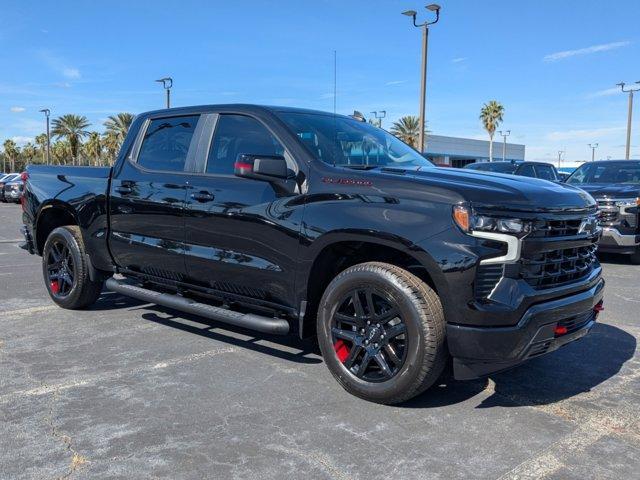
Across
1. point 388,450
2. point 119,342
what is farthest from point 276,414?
point 119,342

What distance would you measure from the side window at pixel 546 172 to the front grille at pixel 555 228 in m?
10.9

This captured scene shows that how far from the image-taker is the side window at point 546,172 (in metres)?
14.1

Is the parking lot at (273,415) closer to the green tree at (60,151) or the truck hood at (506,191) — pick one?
the truck hood at (506,191)

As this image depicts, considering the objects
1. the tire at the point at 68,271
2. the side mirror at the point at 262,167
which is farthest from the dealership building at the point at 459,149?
the side mirror at the point at 262,167

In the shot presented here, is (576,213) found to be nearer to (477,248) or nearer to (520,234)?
(520,234)

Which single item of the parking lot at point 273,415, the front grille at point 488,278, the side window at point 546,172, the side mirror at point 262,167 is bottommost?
the parking lot at point 273,415

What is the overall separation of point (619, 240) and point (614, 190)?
85 cm

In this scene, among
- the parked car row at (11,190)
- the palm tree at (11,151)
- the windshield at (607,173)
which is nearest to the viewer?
the windshield at (607,173)

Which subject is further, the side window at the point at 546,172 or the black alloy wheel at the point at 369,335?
the side window at the point at 546,172

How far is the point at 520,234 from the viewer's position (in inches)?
129

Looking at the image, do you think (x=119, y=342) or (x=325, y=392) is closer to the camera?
(x=325, y=392)

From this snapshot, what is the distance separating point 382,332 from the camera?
3.65 meters

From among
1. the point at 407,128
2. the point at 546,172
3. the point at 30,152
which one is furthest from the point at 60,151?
the point at 546,172

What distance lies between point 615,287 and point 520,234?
17.6 ft
